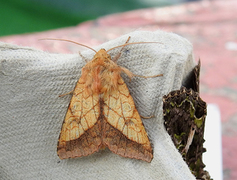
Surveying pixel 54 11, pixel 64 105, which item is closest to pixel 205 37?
pixel 64 105

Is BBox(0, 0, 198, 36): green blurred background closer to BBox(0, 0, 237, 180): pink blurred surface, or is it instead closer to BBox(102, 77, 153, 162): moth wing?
BBox(0, 0, 237, 180): pink blurred surface

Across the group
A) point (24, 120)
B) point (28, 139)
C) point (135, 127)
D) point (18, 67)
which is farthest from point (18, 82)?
point (135, 127)

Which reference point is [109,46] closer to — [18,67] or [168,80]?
[168,80]

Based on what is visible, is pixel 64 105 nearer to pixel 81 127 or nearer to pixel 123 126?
pixel 81 127

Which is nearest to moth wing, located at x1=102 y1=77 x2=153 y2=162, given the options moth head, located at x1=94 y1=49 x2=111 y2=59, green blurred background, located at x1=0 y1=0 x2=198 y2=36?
moth head, located at x1=94 y1=49 x2=111 y2=59

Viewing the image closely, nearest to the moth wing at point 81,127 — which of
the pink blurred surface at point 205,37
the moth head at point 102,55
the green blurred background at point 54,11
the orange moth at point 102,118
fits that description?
the orange moth at point 102,118
